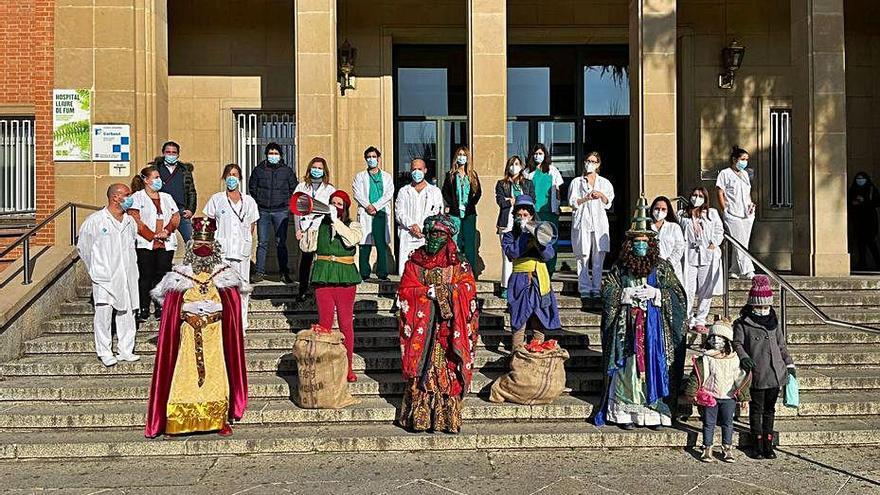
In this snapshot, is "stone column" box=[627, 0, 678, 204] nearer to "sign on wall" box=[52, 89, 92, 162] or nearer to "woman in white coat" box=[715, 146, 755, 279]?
"woman in white coat" box=[715, 146, 755, 279]

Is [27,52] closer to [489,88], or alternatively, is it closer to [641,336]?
[489,88]

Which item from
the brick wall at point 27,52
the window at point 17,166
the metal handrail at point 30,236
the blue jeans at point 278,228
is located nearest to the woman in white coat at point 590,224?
the blue jeans at point 278,228

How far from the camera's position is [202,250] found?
730cm

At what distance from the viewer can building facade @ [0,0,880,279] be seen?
12.1m

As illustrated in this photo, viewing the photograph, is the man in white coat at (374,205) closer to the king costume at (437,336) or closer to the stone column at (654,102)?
the king costume at (437,336)

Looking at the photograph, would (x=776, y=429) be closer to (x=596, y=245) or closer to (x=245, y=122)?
(x=596, y=245)

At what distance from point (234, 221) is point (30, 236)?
111 inches

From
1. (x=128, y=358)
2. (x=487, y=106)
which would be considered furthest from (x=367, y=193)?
(x=128, y=358)

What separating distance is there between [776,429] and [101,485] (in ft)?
18.6

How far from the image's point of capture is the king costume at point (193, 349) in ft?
23.5

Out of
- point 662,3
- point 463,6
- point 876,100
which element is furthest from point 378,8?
point 876,100

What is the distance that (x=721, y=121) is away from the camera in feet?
49.4

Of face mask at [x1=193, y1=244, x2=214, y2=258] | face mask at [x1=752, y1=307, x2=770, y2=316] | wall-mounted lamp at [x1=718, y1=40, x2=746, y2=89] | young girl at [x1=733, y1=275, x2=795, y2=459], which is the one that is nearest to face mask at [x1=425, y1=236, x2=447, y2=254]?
face mask at [x1=193, y1=244, x2=214, y2=258]

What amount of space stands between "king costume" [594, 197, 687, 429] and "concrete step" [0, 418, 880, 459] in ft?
0.72
